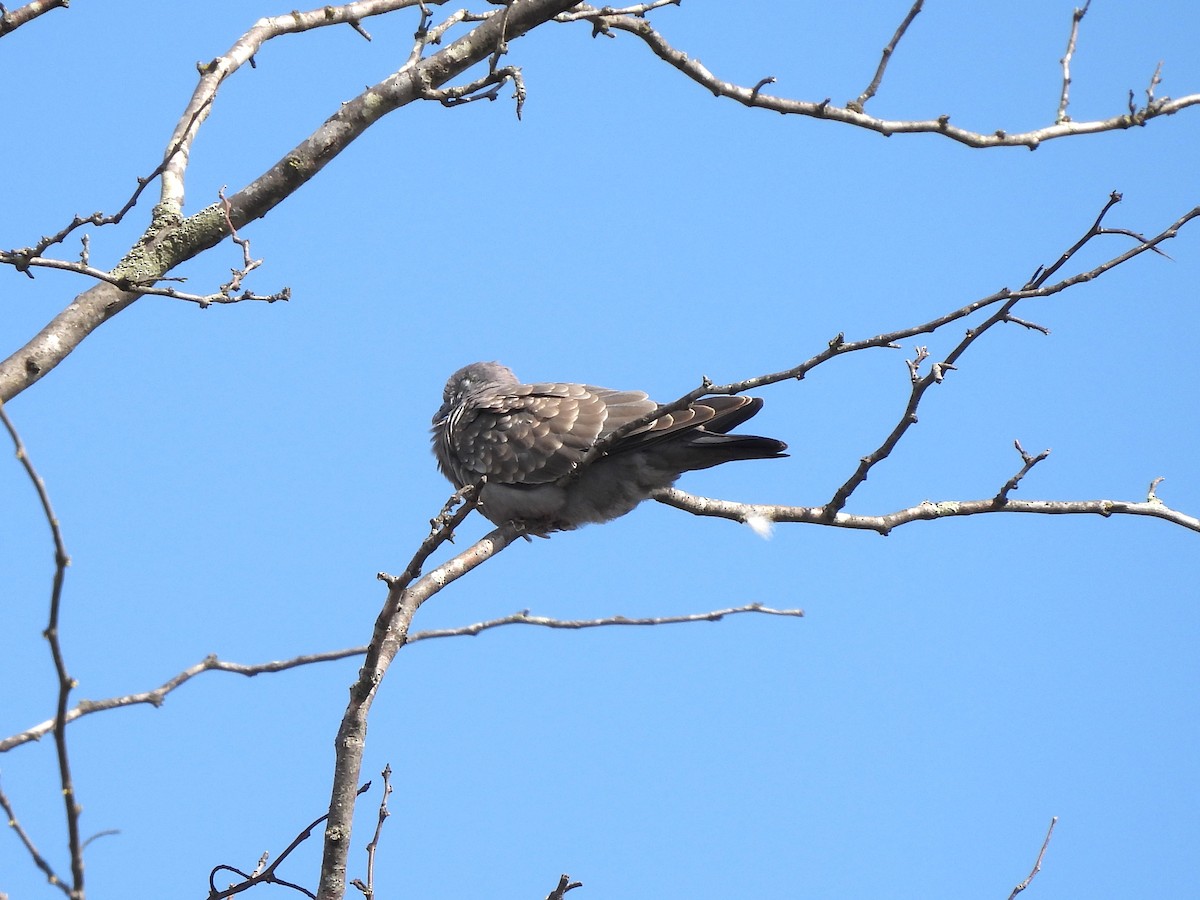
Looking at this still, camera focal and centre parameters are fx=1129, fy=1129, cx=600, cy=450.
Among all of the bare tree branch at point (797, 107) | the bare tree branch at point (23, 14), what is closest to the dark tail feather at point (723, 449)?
the bare tree branch at point (797, 107)

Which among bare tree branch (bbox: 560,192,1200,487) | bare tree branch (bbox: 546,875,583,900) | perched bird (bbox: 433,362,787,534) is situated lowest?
bare tree branch (bbox: 546,875,583,900)

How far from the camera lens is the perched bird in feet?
17.3

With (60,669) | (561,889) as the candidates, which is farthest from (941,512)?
(60,669)

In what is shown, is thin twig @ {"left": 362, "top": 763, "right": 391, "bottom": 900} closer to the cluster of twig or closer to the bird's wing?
the cluster of twig

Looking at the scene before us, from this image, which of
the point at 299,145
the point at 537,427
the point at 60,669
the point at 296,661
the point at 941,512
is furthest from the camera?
the point at 537,427

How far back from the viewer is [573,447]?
5.68 metres

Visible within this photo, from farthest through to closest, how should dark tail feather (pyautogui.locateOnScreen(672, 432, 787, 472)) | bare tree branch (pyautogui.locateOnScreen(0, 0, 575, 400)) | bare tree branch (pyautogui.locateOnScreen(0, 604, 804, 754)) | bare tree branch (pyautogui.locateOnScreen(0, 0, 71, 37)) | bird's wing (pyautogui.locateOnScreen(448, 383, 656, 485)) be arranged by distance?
bird's wing (pyautogui.locateOnScreen(448, 383, 656, 485)) < dark tail feather (pyautogui.locateOnScreen(672, 432, 787, 472)) < bare tree branch (pyautogui.locateOnScreen(0, 0, 575, 400)) < bare tree branch (pyautogui.locateOnScreen(0, 0, 71, 37)) < bare tree branch (pyautogui.locateOnScreen(0, 604, 804, 754))

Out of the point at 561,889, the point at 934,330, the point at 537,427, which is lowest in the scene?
the point at 561,889

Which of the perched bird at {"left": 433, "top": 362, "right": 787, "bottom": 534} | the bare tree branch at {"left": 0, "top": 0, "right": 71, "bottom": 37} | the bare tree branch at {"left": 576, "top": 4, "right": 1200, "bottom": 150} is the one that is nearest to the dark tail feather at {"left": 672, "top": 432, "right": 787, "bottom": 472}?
the perched bird at {"left": 433, "top": 362, "right": 787, "bottom": 534}

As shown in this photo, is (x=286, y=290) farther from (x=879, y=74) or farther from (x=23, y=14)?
(x=879, y=74)

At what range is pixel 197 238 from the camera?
4.28 m

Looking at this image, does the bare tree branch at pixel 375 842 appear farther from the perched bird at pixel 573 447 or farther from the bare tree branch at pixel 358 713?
the perched bird at pixel 573 447

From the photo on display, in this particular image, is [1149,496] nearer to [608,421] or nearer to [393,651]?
[608,421]

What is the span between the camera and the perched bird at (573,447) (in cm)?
527
